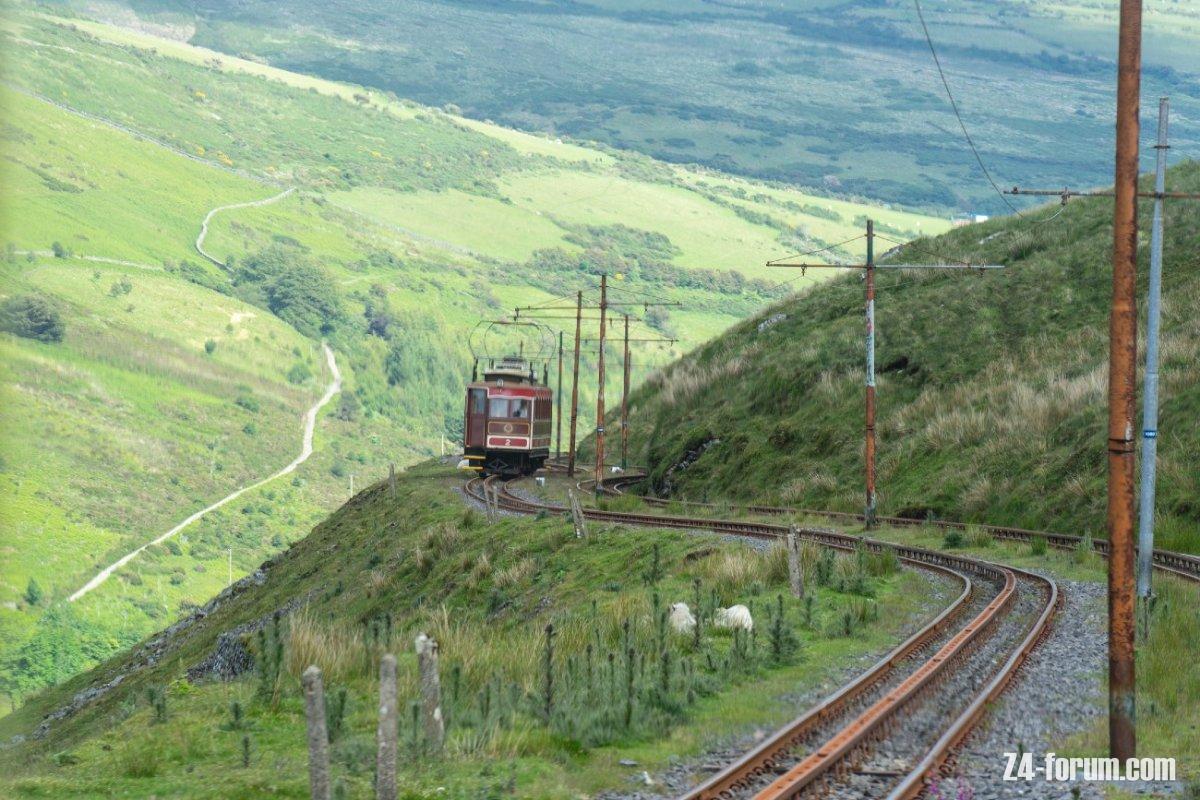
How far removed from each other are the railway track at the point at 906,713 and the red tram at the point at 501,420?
34.3m

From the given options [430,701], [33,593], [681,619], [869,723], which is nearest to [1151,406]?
[681,619]

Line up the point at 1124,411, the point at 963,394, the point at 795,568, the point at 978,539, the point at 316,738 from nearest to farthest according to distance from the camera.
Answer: the point at 316,738
the point at 1124,411
the point at 795,568
the point at 978,539
the point at 963,394

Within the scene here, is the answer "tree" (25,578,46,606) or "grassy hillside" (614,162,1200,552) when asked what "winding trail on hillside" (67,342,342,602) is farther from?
"grassy hillside" (614,162,1200,552)

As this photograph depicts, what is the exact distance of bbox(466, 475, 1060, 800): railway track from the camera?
33.2 ft

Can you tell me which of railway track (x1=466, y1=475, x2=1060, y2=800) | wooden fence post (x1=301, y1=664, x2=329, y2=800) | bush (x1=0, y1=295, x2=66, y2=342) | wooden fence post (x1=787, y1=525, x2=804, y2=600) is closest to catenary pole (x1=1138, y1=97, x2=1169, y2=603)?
railway track (x1=466, y1=475, x2=1060, y2=800)

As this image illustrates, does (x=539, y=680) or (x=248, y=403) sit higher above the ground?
(x=248, y=403)

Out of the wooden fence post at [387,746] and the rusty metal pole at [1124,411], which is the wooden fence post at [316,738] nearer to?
the wooden fence post at [387,746]

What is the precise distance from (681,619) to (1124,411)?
6.83m

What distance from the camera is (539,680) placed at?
44.3ft

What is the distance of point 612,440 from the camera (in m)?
68.9

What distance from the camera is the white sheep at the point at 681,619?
1633 cm

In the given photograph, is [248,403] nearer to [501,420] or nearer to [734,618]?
[501,420]

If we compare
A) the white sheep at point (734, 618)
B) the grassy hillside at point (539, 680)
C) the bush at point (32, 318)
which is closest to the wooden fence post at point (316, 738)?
the grassy hillside at point (539, 680)

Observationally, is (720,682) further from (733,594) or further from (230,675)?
(230,675)
